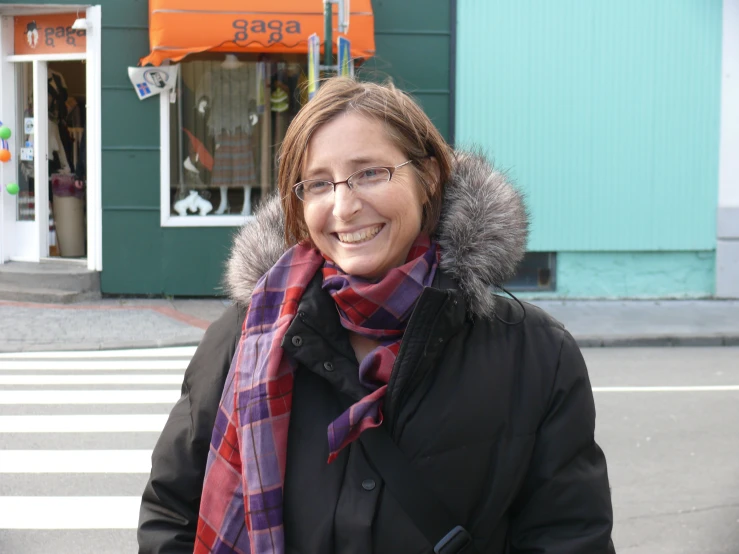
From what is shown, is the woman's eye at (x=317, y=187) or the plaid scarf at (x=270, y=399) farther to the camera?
the woman's eye at (x=317, y=187)

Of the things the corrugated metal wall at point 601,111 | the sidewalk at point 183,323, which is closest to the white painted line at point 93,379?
the sidewalk at point 183,323

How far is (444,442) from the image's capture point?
202cm

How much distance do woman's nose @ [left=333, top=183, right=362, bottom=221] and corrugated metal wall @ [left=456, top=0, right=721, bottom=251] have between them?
10.9 metres

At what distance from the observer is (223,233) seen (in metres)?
12.9

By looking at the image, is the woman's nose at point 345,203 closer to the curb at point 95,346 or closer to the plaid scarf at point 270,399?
the plaid scarf at point 270,399

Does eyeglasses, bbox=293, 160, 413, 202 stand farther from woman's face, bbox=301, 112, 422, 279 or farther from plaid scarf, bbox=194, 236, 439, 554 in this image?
plaid scarf, bbox=194, 236, 439, 554

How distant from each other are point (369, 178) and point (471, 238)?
0.84ft

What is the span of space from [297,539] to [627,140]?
39.3 ft

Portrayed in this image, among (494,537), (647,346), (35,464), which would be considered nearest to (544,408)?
(494,537)

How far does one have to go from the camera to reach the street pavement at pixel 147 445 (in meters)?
4.96

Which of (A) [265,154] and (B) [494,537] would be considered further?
(A) [265,154]

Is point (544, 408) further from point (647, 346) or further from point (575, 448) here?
point (647, 346)

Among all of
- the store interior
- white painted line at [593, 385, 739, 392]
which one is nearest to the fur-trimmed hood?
white painted line at [593, 385, 739, 392]

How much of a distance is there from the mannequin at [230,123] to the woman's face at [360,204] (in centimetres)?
1109
